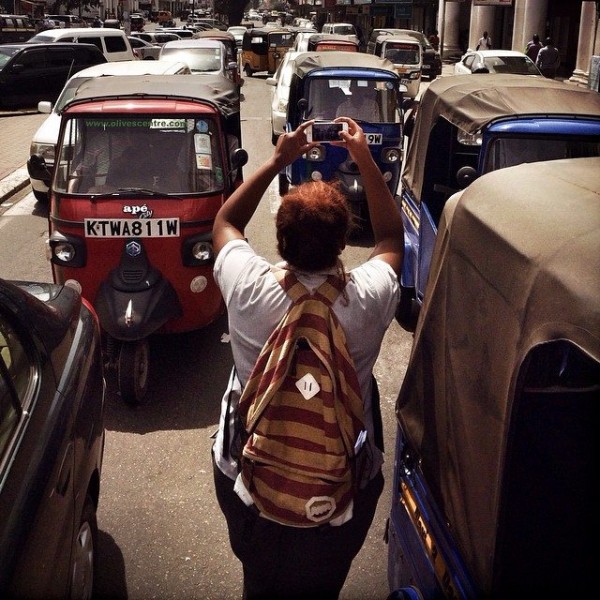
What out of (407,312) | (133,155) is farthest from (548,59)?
(133,155)

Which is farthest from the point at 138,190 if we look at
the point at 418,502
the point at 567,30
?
the point at 567,30

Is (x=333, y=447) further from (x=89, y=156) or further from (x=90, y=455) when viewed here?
(x=89, y=156)

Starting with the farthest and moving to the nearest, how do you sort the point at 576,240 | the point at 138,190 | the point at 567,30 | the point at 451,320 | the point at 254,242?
the point at 567,30 < the point at 254,242 < the point at 138,190 < the point at 451,320 < the point at 576,240

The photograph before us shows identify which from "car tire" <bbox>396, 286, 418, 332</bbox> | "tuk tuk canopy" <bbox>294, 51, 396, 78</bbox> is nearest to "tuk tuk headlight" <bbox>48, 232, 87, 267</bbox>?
"car tire" <bbox>396, 286, 418, 332</bbox>

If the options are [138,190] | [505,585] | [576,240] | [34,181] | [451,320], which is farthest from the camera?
[34,181]

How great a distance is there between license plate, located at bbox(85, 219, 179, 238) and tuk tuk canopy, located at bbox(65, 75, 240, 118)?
3.71ft

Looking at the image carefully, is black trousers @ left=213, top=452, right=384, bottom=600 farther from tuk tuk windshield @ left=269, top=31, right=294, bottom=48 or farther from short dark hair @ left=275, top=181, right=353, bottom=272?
tuk tuk windshield @ left=269, top=31, right=294, bottom=48

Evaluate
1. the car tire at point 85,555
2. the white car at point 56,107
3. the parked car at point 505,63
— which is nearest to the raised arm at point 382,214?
the car tire at point 85,555

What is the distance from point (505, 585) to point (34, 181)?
34.1 ft

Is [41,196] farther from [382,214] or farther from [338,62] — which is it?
[382,214]

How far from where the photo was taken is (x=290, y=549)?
2508mm

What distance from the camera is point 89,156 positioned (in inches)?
244

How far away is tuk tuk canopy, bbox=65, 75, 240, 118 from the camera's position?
6.33m

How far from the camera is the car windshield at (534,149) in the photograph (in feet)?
18.9
